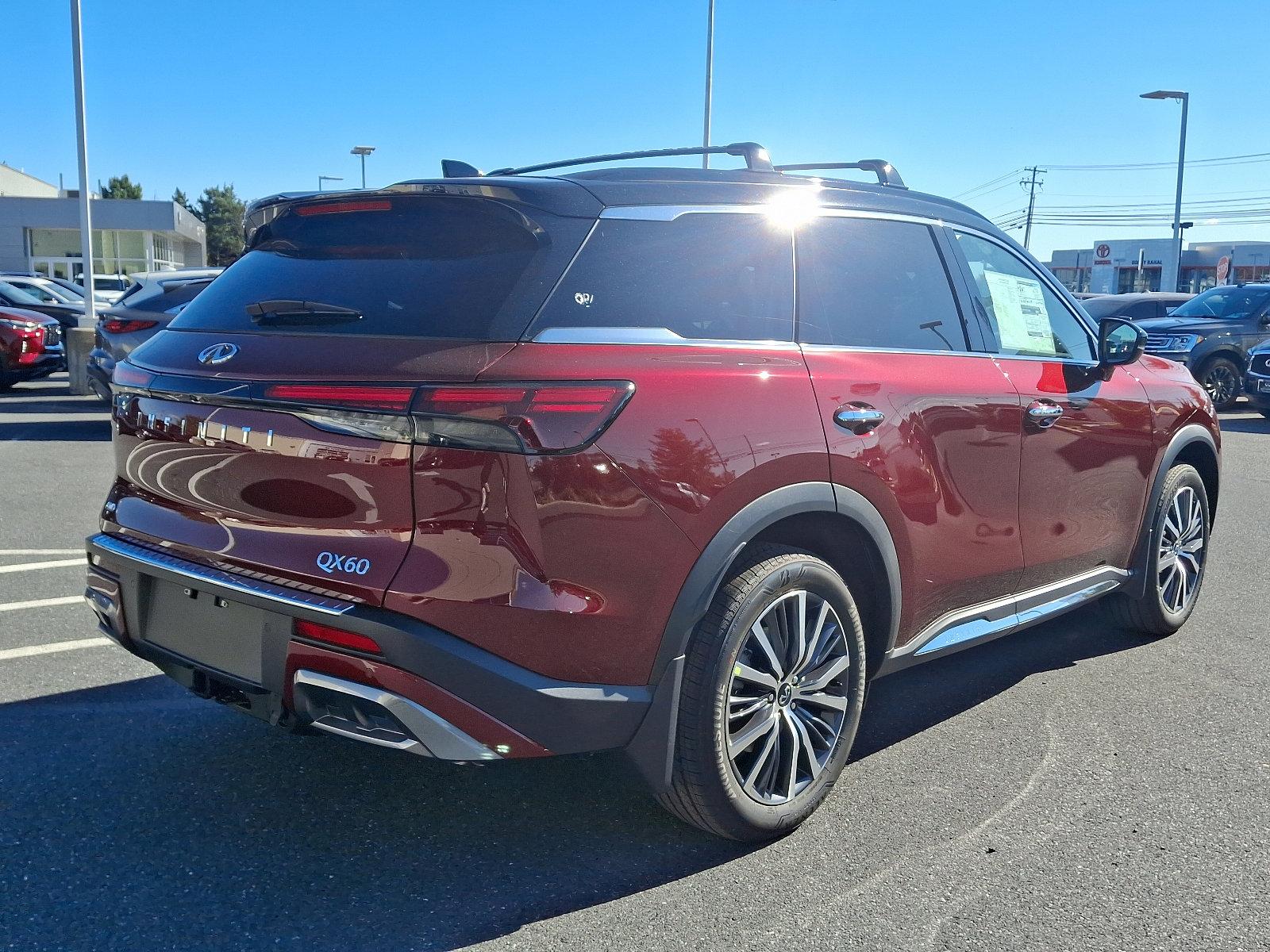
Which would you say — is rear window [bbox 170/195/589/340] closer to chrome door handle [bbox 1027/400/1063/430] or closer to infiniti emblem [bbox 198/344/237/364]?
infiniti emblem [bbox 198/344/237/364]

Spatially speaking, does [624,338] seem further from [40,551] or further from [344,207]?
[40,551]

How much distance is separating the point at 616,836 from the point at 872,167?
8.54 feet

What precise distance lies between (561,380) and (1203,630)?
4.03 m

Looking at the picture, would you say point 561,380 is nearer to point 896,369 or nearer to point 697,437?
point 697,437

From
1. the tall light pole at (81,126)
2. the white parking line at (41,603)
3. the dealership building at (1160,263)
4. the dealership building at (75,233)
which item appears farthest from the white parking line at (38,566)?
the dealership building at (1160,263)

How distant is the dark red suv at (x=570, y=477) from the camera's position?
2613mm

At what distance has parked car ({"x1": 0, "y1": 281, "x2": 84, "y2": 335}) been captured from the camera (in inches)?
725

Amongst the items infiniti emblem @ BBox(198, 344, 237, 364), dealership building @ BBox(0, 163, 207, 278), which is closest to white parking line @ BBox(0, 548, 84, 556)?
infiniti emblem @ BBox(198, 344, 237, 364)

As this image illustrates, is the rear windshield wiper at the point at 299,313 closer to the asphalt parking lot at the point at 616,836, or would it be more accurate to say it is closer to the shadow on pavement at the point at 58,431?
the asphalt parking lot at the point at 616,836

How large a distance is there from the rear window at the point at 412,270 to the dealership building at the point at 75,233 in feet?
185

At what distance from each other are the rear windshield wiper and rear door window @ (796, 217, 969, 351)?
4.14ft

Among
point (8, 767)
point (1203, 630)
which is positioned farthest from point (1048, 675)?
point (8, 767)


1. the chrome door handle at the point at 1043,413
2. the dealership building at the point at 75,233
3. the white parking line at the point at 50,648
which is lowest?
the white parking line at the point at 50,648

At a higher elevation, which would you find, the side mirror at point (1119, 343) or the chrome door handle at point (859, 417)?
the side mirror at point (1119, 343)
